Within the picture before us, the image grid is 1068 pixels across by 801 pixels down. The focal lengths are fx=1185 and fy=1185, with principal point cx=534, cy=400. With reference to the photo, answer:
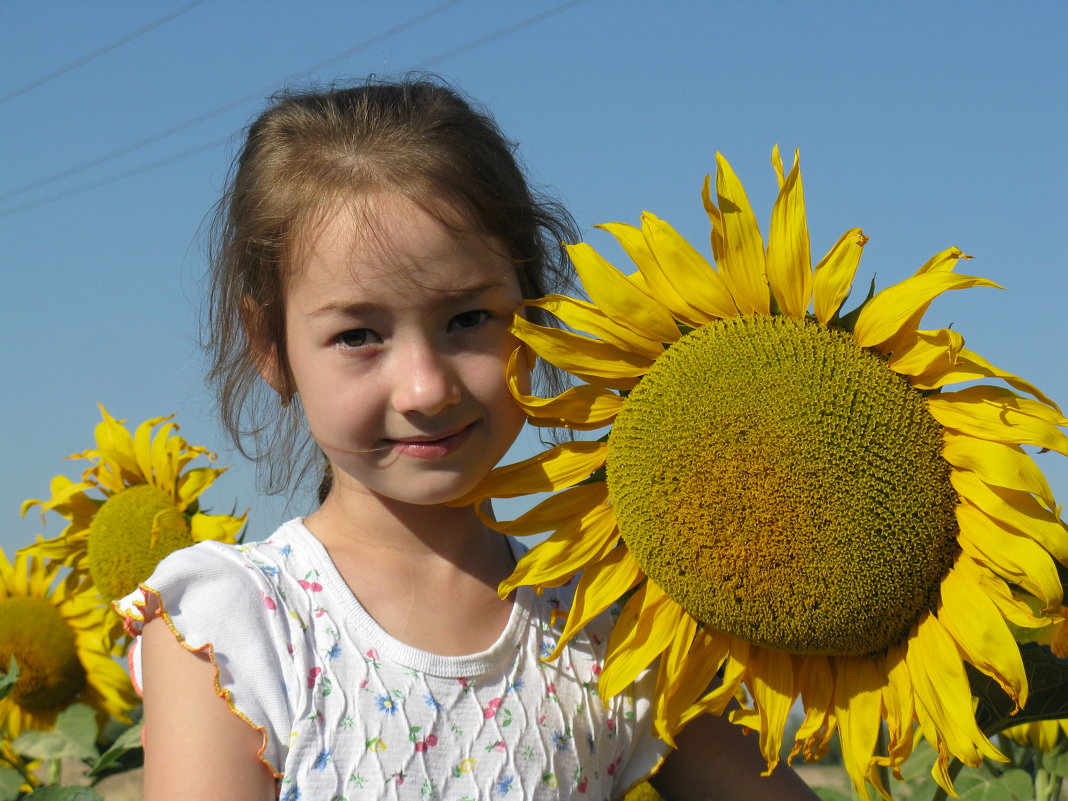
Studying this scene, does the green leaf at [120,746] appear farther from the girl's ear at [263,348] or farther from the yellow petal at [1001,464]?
the yellow petal at [1001,464]

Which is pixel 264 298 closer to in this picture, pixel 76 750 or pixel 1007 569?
pixel 1007 569

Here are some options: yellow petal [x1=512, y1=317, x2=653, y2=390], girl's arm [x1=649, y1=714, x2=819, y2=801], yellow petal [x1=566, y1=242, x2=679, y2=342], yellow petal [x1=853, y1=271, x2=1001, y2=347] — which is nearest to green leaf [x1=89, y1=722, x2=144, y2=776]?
girl's arm [x1=649, y1=714, x2=819, y2=801]

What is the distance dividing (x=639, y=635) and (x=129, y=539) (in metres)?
2.28

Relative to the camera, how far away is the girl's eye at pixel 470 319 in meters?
1.74

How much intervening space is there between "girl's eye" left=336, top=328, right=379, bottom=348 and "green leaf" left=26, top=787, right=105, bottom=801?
117 centimetres

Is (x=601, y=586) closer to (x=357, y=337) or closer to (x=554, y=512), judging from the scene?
(x=554, y=512)

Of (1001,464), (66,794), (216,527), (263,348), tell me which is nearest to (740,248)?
(1001,464)

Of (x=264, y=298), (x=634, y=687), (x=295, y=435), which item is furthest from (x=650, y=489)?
(x=295, y=435)

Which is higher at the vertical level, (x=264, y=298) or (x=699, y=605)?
(x=264, y=298)

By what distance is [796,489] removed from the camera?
151 centimetres

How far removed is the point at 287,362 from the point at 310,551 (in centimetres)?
31

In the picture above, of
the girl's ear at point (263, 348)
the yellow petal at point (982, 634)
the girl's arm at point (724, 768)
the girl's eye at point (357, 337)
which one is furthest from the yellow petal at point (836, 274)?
the girl's ear at point (263, 348)

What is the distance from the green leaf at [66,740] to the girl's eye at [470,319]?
109 inches

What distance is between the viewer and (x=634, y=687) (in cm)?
190
